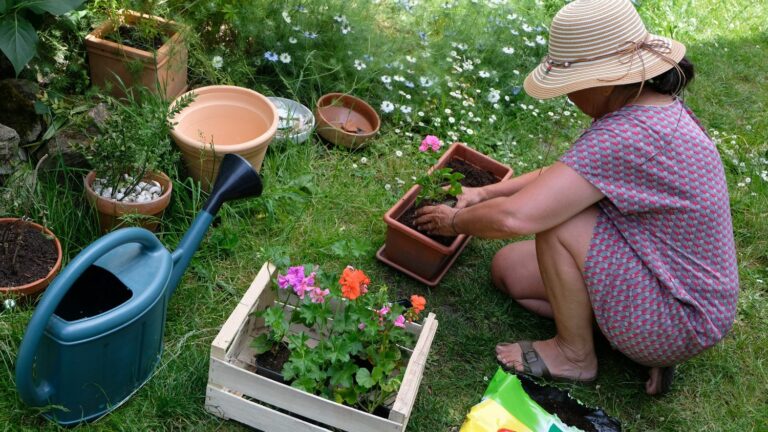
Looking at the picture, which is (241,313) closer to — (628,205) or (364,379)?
(364,379)

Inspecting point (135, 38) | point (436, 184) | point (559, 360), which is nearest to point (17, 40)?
point (135, 38)

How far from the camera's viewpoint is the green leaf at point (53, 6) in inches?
86.5

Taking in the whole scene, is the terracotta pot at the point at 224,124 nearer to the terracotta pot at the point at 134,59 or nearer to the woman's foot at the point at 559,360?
the terracotta pot at the point at 134,59

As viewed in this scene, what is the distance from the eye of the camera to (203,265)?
2.46m

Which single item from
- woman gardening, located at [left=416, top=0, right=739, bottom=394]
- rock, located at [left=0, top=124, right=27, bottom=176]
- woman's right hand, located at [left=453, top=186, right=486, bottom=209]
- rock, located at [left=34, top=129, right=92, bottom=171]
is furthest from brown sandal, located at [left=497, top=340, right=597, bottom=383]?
rock, located at [left=0, top=124, right=27, bottom=176]

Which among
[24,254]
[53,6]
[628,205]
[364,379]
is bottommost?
[24,254]

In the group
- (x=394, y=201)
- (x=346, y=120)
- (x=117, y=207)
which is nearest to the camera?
(x=117, y=207)

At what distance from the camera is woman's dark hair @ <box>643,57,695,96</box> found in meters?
1.99

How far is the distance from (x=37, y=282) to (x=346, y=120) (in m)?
1.64

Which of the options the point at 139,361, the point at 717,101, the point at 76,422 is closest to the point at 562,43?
the point at 139,361

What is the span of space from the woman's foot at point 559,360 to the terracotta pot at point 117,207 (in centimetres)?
126

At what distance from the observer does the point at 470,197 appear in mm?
2551

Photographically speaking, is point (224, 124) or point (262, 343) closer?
point (262, 343)

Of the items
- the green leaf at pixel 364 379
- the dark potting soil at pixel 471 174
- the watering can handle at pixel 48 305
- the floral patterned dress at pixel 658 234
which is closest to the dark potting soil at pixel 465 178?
the dark potting soil at pixel 471 174
